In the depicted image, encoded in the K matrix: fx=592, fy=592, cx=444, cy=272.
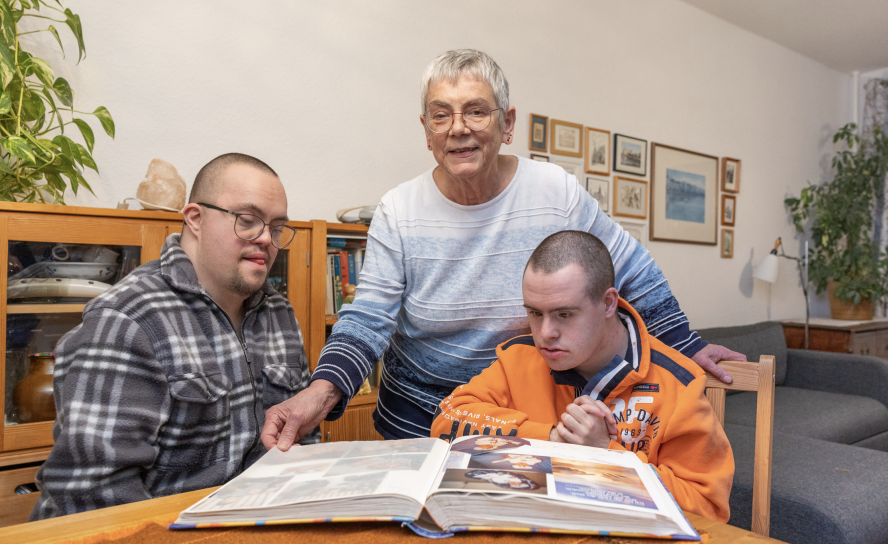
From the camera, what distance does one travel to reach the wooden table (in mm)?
694

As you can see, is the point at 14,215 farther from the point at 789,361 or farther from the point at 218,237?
the point at 789,361

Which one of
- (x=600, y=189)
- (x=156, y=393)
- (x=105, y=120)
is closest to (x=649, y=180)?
(x=600, y=189)

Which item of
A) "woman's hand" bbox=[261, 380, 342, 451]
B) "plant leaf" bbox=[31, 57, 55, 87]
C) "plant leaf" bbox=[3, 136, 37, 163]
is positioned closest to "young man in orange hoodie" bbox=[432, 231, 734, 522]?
"woman's hand" bbox=[261, 380, 342, 451]

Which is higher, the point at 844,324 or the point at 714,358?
the point at 714,358

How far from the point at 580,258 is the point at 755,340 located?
342cm

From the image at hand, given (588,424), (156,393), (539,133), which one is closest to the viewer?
(588,424)

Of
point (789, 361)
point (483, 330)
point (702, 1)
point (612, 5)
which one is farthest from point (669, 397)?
point (702, 1)

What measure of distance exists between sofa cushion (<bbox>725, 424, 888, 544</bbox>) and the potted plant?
2949 millimetres

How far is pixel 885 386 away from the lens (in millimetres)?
3770

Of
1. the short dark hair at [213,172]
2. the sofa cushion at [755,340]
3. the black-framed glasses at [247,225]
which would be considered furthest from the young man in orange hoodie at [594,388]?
the sofa cushion at [755,340]

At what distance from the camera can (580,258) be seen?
1237mm

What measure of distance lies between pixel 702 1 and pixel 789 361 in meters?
2.68

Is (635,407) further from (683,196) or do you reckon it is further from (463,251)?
(683,196)

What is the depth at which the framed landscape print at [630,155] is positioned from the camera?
12.9 ft
